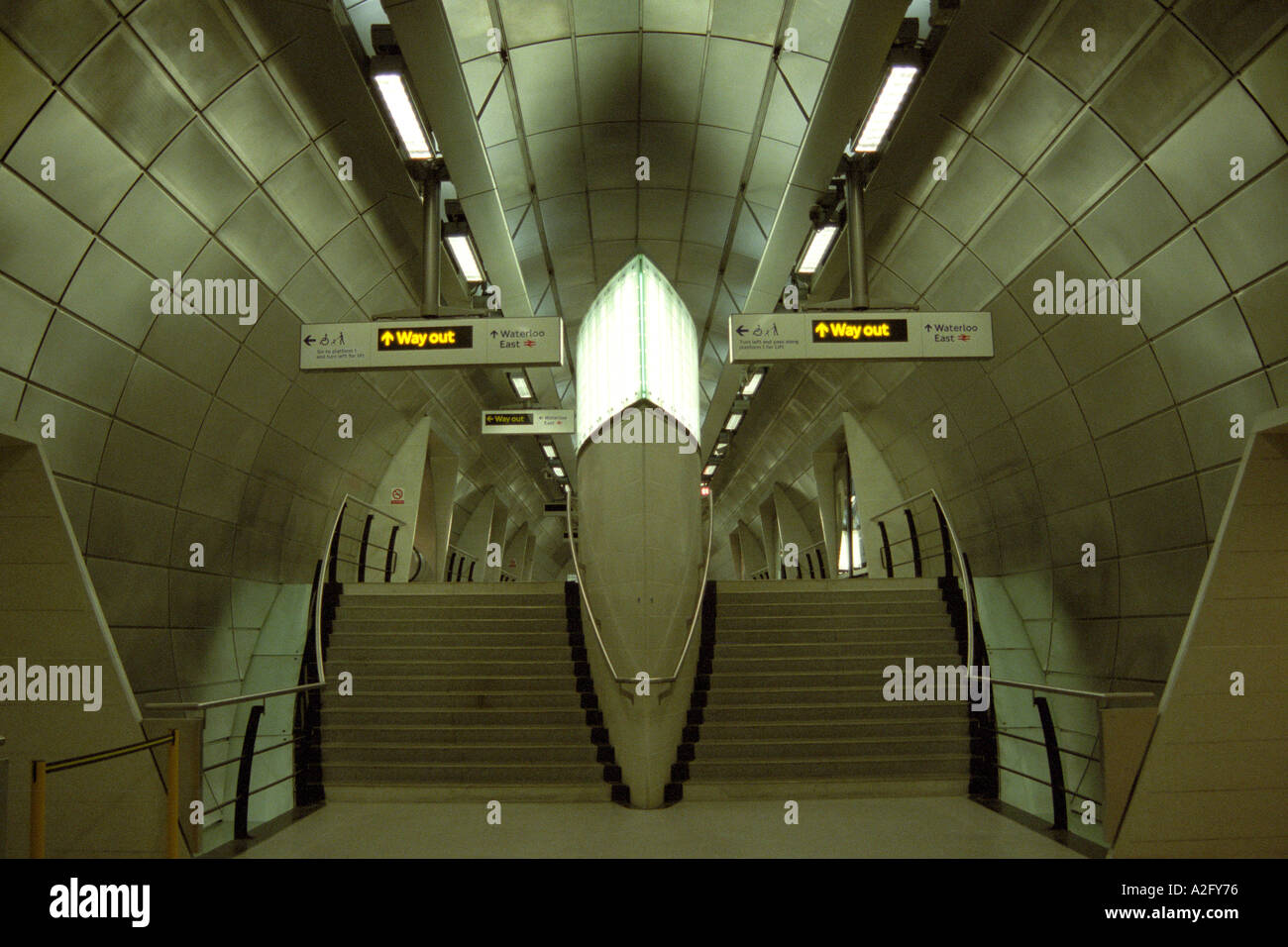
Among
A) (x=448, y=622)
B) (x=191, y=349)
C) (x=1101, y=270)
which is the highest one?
Answer: (x=1101, y=270)

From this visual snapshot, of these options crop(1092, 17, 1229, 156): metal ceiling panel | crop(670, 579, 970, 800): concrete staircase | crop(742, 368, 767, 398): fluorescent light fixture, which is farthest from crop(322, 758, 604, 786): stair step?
crop(742, 368, 767, 398): fluorescent light fixture

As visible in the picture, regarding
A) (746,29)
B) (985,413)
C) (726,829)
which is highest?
(746,29)

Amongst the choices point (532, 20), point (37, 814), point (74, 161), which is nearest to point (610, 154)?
point (532, 20)

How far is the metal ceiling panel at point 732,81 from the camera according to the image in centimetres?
778

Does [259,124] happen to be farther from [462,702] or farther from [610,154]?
[462,702]

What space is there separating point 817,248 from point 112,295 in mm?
6924

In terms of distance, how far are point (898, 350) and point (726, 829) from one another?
4.44 m

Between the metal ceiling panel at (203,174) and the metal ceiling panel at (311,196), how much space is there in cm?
37

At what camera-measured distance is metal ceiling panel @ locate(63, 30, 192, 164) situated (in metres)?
5.19

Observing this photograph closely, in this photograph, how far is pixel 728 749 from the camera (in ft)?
23.0

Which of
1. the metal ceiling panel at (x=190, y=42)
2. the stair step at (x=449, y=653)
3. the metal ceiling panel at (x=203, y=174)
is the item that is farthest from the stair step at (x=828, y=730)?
the metal ceiling panel at (x=190, y=42)

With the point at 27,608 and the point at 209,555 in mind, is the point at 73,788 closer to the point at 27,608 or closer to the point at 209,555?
the point at 27,608

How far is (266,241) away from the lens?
791 cm

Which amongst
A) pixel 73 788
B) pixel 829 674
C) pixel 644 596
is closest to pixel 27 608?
pixel 73 788
